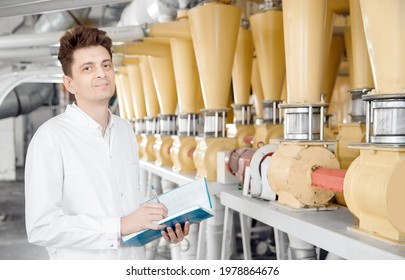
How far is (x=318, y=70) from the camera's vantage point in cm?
138

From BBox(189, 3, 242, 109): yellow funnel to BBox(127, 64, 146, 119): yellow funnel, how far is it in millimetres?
2037

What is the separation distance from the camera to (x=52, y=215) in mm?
958

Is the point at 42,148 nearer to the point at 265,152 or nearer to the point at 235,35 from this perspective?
the point at 265,152

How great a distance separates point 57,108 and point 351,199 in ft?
25.2

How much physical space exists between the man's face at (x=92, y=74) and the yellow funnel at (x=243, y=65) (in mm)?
1745

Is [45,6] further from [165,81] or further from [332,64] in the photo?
[332,64]

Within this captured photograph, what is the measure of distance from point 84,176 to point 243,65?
6.02 ft

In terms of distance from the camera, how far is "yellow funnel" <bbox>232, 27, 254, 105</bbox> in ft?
8.85

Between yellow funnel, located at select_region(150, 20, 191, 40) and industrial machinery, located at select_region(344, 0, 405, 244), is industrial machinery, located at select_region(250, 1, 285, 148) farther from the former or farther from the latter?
industrial machinery, located at select_region(344, 0, 405, 244)

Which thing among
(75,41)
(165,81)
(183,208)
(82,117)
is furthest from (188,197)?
(165,81)

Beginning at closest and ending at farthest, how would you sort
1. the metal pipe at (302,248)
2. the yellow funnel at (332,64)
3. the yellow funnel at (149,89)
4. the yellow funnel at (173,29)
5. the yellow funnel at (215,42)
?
the metal pipe at (302,248) < the yellow funnel at (215,42) < the yellow funnel at (173,29) < the yellow funnel at (332,64) < the yellow funnel at (149,89)

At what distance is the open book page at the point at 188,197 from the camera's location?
3.53ft

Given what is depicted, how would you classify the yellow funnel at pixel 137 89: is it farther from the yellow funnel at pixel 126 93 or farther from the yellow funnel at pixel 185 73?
the yellow funnel at pixel 185 73

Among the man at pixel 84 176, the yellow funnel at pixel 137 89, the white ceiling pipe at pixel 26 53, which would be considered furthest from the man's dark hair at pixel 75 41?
the yellow funnel at pixel 137 89
